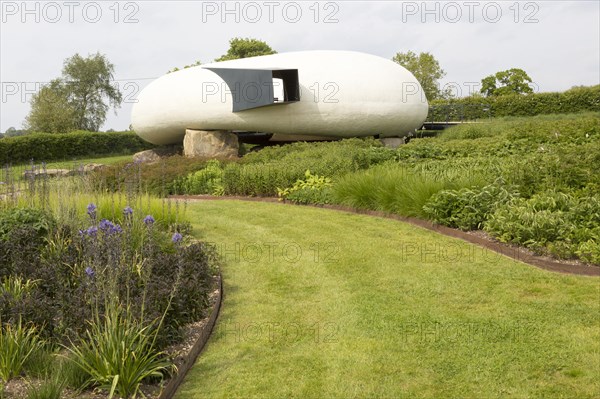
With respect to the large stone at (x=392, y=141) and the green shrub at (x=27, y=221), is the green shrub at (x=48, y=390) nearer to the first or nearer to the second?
the green shrub at (x=27, y=221)

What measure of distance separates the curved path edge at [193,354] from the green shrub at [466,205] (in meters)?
3.46

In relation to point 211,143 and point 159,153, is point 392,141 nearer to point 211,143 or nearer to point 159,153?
point 211,143

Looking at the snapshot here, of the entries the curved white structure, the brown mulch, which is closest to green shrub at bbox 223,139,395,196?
the brown mulch

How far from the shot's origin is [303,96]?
17578mm

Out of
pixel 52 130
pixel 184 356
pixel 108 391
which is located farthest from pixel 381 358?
pixel 52 130

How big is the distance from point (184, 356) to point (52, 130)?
36916 mm

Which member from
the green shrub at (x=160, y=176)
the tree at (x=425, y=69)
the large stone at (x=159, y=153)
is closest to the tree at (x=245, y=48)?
the tree at (x=425, y=69)

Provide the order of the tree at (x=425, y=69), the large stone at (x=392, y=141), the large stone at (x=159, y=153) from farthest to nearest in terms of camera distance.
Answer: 1. the tree at (x=425, y=69)
2. the large stone at (x=159, y=153)
3. the large stone at (x=392, y=141)

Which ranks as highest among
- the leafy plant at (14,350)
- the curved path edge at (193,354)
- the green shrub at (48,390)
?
the leafy plant at (14,350)

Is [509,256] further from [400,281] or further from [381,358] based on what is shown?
[381,358]

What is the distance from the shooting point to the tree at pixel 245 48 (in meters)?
41.6

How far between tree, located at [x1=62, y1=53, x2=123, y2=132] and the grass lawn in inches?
1668

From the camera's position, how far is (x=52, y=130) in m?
37.2

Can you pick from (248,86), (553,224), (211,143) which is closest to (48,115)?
(211,143)
